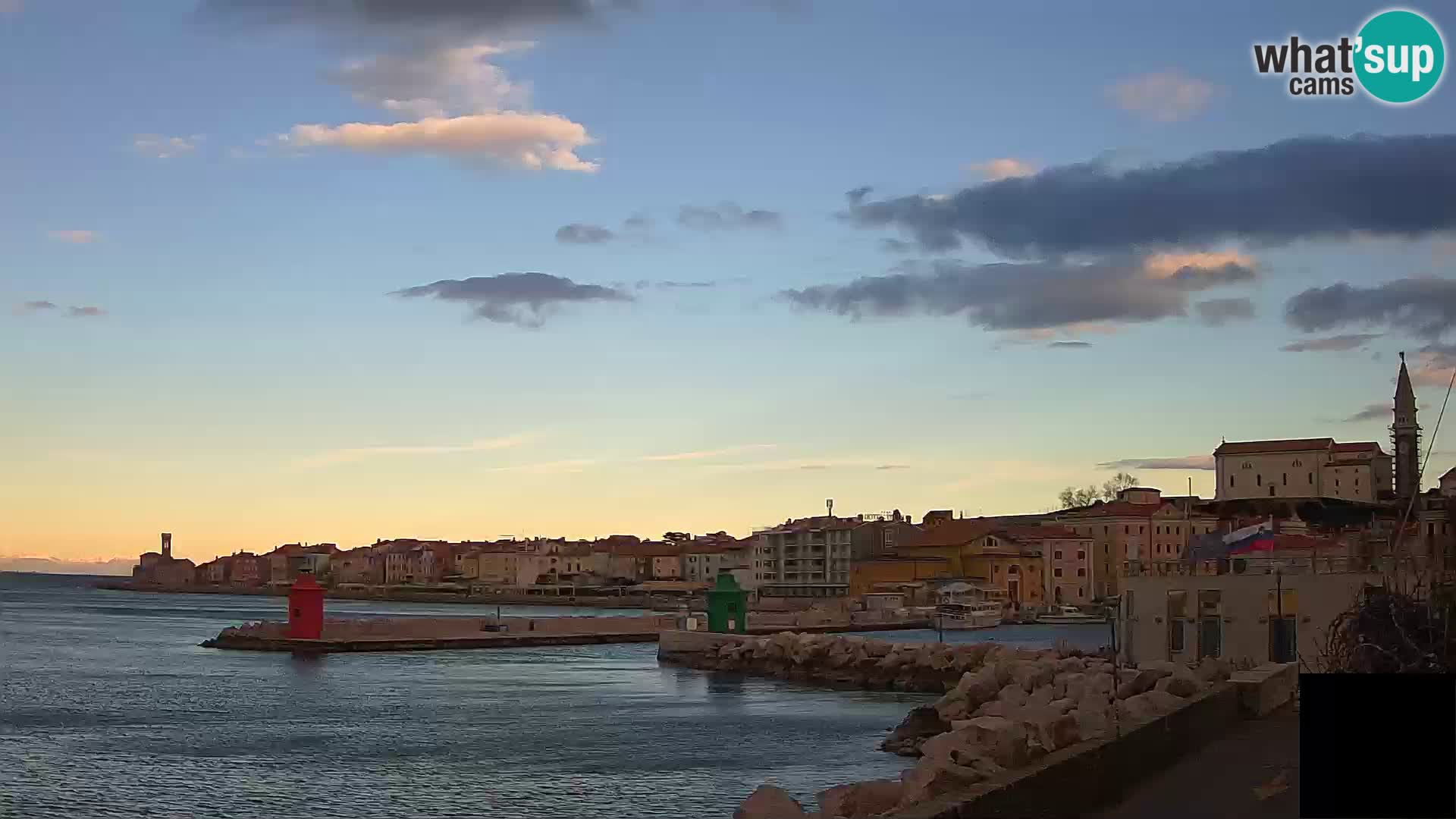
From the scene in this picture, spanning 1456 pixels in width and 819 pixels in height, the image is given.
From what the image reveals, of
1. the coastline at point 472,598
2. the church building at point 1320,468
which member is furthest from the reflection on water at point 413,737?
the church building at point 1320,468

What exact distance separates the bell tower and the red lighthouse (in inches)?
2885

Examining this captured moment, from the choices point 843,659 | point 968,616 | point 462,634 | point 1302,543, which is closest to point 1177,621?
point 1302,543

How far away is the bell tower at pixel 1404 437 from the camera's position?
104438 mm

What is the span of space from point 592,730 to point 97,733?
9943 mm

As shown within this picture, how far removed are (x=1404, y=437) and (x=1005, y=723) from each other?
324 feet

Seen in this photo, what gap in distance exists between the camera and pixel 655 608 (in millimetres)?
112500

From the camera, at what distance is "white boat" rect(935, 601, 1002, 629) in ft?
277

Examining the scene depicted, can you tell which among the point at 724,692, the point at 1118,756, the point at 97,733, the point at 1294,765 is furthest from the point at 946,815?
the point at 724,692

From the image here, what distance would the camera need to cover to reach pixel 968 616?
280ft

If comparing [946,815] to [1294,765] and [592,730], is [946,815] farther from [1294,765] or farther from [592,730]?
[592,730]

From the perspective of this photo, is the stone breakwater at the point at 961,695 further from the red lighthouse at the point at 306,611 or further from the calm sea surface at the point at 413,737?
the red lighthouse at the point at 306,611

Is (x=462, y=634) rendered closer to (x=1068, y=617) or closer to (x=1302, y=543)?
(x=1302, y=543)

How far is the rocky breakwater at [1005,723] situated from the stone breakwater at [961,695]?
2 centimetres

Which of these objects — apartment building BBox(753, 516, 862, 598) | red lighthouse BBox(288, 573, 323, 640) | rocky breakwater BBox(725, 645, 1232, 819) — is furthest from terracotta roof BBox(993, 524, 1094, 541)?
rocky breakwater BBox(725, 645, 1232, 819)
